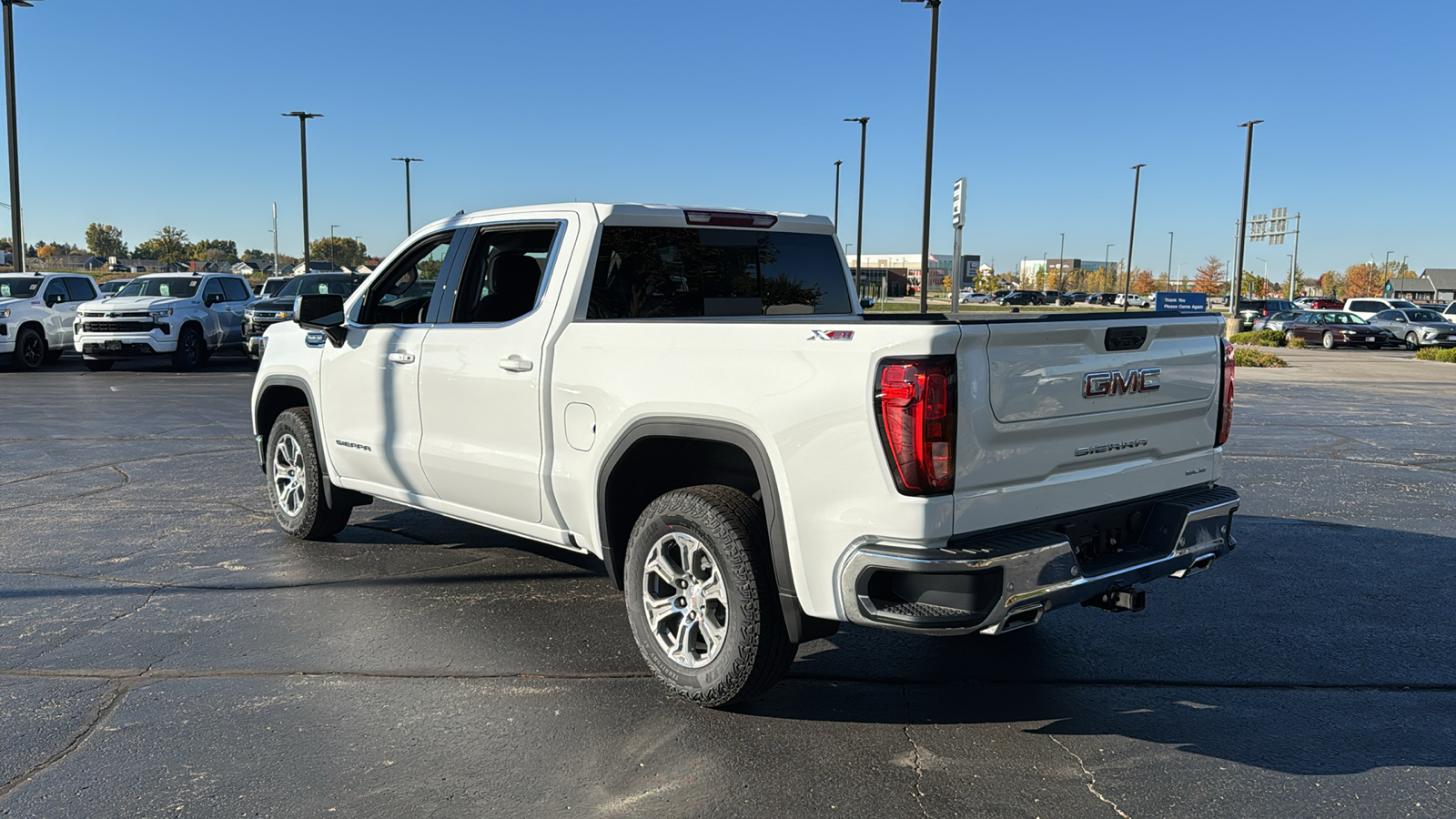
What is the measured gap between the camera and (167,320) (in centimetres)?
2048

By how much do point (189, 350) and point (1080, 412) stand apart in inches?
816

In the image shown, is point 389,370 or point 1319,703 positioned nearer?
point 1319,703

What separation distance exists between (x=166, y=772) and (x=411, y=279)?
3123 mm

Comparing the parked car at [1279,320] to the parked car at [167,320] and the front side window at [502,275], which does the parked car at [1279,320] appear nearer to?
the parked car at [167,320]

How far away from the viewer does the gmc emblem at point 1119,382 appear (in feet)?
12.7

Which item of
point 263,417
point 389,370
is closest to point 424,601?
point 389,370

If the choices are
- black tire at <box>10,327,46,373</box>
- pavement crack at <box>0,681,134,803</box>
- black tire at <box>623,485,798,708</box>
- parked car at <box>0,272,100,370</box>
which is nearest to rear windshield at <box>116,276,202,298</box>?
parked car at <box>0,272,100,370</box>

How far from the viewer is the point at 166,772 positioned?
365 centimetres

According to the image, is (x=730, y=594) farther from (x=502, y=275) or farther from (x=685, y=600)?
(x=502, y=275)

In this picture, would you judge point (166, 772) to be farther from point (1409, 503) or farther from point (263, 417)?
point (1409, 503)

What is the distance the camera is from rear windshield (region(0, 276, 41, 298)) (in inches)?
832

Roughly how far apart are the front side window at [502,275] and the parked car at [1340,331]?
36.0 metres

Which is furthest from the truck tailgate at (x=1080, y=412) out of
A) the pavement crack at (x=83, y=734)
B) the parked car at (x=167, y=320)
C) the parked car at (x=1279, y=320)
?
the parked car at (x=1279, y=320)

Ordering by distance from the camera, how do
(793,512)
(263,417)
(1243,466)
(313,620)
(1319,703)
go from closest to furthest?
(793,512) → (1319,703) → (313,620) → (263,417) → (1243,466)
